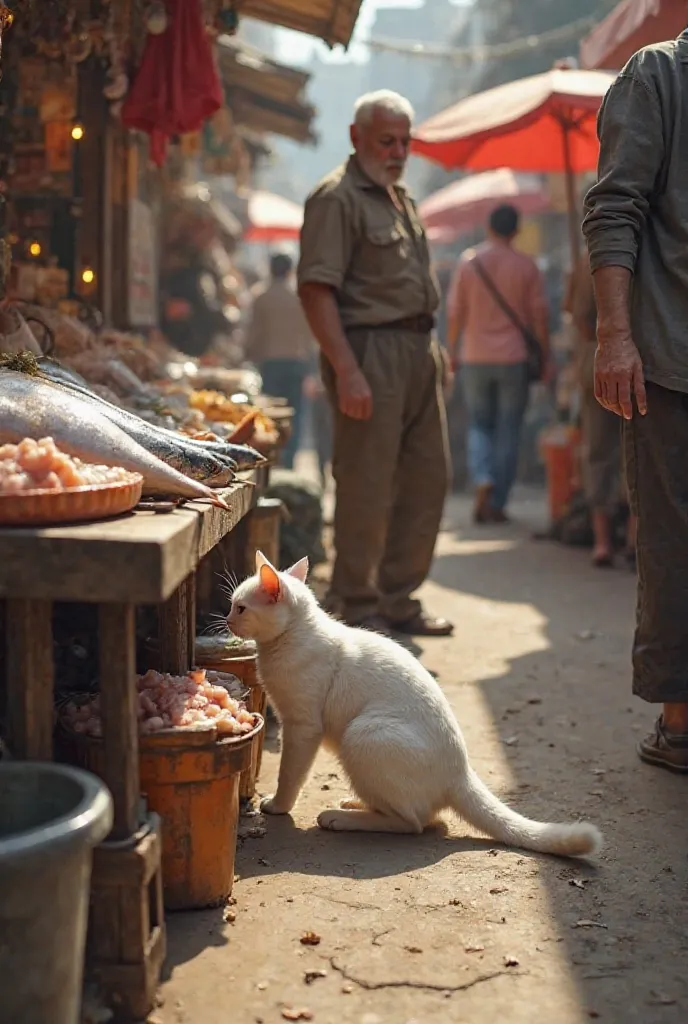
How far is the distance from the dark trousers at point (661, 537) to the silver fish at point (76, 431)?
1.59 metres

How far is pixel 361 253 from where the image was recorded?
19.0ft

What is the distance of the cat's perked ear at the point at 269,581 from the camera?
357 centimetres

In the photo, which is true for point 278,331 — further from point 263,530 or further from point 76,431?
point 76,431

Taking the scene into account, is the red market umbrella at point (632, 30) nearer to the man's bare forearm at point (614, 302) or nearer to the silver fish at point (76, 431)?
the man's bare forearm at point (614, 302)

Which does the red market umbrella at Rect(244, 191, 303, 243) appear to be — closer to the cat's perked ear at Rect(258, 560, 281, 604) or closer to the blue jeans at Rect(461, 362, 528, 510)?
the blue jeans at Rect(461, 362, 528, 510)

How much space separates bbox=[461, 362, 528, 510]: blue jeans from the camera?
10672 mm

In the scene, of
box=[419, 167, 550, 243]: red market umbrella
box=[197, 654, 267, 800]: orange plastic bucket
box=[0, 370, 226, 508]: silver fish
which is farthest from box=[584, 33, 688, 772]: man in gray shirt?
box=[419, 167, 550, 243]: red market umbrella

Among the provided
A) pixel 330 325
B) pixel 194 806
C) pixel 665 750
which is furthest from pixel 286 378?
pixel 194 806

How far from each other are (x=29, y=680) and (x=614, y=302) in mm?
2234

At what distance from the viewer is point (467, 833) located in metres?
3.71

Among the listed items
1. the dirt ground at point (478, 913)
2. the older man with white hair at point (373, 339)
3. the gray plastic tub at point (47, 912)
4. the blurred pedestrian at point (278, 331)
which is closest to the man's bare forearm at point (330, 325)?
the older man with white hair at point (373, 339)

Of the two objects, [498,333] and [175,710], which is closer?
[175,710]

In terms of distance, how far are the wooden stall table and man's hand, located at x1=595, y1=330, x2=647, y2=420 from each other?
173cm

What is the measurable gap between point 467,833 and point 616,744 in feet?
3.83
